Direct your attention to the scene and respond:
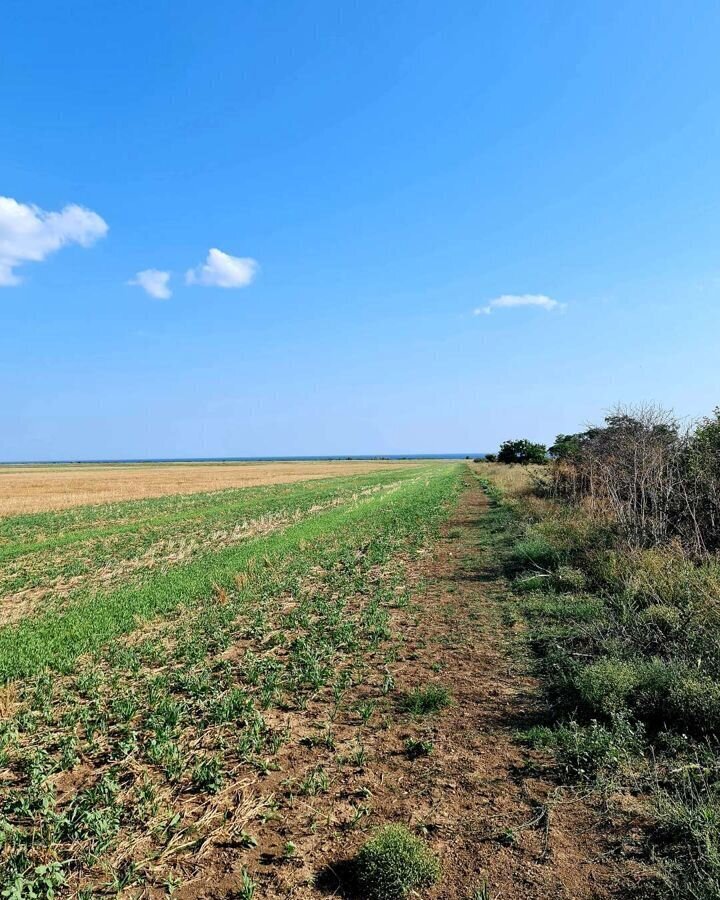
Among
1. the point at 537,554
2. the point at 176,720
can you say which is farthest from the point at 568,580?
the point at 176,720

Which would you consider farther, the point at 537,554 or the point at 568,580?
the point at 537,554

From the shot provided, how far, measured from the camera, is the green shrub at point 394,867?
3707 mm

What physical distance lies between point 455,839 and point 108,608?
9356 millimetres

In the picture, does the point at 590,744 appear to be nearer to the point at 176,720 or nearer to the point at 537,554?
the point at 176,720

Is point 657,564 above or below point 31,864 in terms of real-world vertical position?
above

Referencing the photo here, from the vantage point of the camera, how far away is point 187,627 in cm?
1010

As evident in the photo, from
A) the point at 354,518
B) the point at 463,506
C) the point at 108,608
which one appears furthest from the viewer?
the point at 463,506

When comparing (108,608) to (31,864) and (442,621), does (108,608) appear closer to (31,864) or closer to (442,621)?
(442,621)

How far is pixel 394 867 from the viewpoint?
377 centimetres

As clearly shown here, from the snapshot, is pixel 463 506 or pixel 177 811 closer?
pixel 177 811

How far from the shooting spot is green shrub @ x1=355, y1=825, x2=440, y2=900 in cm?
371

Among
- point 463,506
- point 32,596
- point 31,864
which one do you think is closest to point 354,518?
point 463,506

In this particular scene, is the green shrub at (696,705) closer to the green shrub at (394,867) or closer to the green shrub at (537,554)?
the green shrub at (394,867)

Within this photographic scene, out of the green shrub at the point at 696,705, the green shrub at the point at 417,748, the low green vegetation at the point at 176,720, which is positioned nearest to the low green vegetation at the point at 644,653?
the green shrub at the point at 696,705
